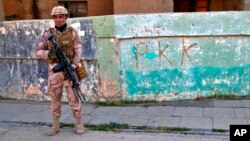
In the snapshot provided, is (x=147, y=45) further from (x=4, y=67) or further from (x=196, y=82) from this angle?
(x=4, y=67)

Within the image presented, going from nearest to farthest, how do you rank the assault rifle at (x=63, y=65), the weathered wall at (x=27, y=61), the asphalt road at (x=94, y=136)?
the assault rifle at (x=63, y=65) < the asphalt road at (x=94, y=136) < the weathered wall at (x=27, y=61)

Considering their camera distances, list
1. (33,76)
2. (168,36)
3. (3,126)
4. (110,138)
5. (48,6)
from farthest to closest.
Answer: (48,6) → (33,76) → (168,36) → (3,126) → (110,138)

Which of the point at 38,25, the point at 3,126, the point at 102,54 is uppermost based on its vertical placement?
the point at 38,25

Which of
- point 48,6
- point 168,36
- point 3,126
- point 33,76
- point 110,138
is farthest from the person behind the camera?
point 48,6

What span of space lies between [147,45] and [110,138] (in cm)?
229

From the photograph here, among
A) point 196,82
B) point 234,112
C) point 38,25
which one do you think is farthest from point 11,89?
point 234,112

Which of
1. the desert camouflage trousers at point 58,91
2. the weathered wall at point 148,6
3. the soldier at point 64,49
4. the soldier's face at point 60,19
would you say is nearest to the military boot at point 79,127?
the soldier at point 64,49

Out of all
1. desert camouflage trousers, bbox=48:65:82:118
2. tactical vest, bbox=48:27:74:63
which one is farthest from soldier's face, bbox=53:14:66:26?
desert camouflage trousers, bbox=48:65:82:118

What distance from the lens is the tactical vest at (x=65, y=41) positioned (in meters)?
5.06

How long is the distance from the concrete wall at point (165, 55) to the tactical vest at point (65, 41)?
1.73m

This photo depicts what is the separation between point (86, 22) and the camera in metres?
6.84

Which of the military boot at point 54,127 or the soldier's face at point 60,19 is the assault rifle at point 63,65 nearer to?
the soldier's face at point 60,19

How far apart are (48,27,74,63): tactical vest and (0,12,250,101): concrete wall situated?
173 cm

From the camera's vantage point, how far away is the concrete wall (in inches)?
264
